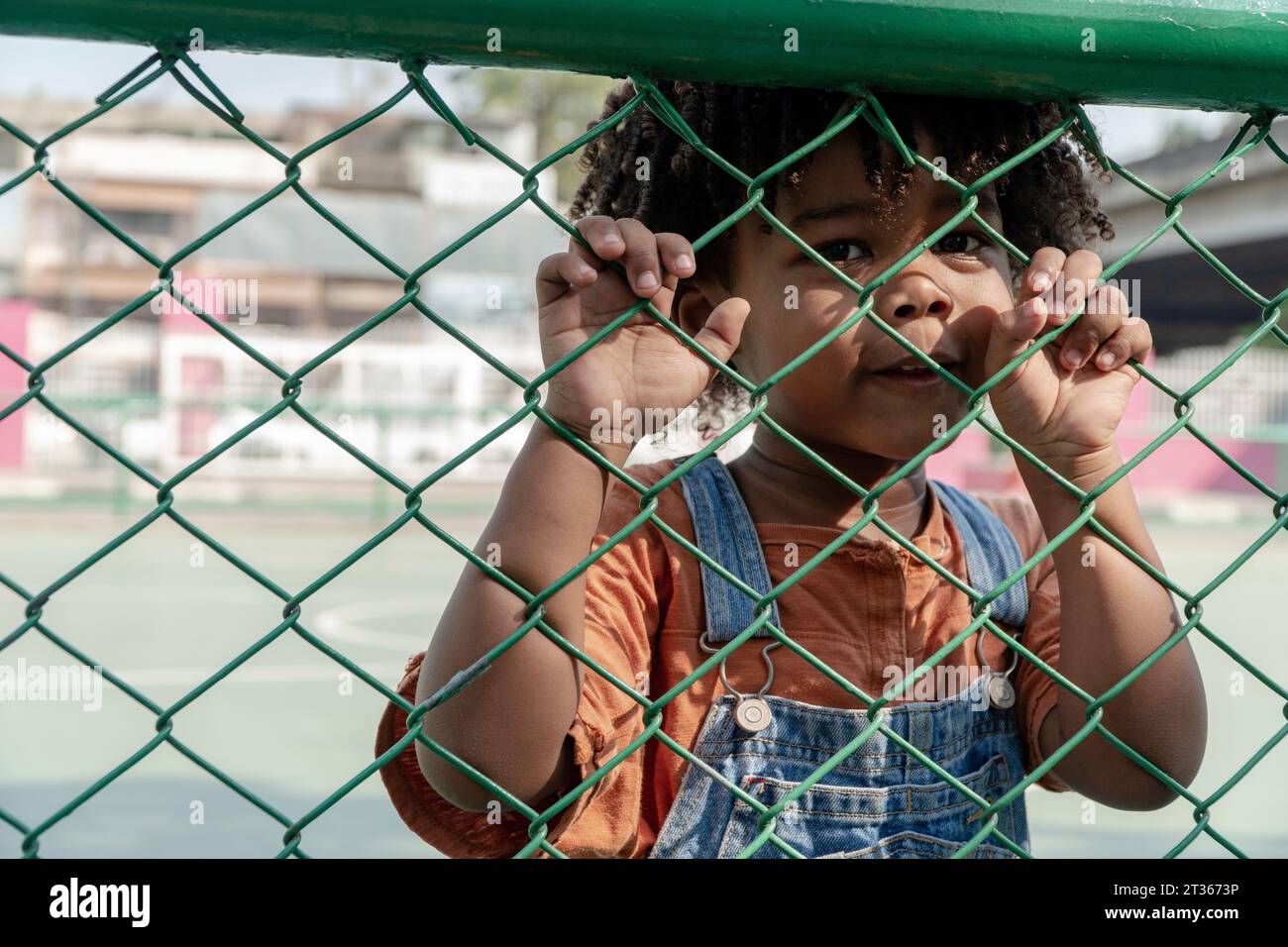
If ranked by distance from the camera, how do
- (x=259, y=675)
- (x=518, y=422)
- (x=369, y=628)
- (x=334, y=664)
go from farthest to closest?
(x=369, y=628) < (x=334, y=664) < (x=259, y=675) < (x=518, y=422)

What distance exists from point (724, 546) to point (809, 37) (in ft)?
2.08

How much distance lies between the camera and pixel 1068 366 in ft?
3.97

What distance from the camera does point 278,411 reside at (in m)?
0.92

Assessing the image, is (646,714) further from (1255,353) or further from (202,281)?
(1255,353)

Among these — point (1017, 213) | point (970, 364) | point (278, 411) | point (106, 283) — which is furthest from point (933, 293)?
point (106, 283)

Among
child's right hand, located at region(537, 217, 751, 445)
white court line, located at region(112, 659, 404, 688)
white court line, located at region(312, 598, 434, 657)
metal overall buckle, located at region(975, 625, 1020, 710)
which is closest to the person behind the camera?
child's right hand, located at region(537, 217, 751, 445)

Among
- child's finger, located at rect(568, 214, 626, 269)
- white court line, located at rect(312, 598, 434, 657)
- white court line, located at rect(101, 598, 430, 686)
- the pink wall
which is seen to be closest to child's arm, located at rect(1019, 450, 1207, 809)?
child's finger, located at rect(568, 214, 626, 269)

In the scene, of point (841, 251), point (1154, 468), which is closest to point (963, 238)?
point (841, 251)

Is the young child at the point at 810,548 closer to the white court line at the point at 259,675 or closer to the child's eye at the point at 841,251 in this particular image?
the child's eye at the point at 841,251

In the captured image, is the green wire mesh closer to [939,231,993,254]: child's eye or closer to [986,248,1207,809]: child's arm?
[986,248,1207,809]: child's arm

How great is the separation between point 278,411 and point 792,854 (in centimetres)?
61

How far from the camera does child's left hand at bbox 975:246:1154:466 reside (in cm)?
118

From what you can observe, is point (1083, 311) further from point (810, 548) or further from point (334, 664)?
point (334, 664)

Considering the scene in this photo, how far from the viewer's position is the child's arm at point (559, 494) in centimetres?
106
